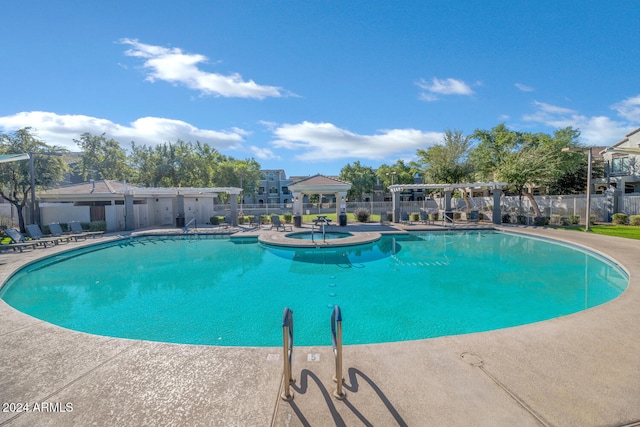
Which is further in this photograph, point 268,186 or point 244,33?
point 268,186

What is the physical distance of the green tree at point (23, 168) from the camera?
1616 cm

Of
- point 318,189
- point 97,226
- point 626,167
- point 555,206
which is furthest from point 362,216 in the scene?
point 626,167

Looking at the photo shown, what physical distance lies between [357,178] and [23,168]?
34991 mm

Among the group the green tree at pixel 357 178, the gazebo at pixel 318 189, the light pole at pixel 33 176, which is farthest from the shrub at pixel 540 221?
the light pole at pixel 33 176

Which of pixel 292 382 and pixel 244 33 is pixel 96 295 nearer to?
pixel 292 382

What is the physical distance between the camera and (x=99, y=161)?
3812 cm

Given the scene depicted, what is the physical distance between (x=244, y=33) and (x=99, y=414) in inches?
498

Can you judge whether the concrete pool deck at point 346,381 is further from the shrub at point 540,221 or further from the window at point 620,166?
the window at point 620,166

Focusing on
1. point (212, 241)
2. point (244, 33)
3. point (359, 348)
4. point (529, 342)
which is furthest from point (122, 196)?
point (529, 342)

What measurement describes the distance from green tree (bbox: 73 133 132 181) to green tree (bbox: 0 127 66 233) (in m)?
21.1

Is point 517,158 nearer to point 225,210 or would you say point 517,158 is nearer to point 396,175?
point 225,210

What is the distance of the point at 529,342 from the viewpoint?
3.97m

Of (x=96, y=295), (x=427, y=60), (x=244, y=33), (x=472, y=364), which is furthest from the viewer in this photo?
(x=427, y=60)

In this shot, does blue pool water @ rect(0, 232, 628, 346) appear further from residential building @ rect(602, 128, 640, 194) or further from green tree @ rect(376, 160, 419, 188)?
green tree @ rect(376, 160, 419, 188)
